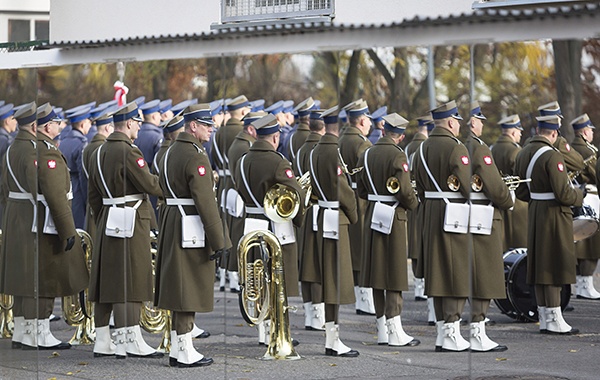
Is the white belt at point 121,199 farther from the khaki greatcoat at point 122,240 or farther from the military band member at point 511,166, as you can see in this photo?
the military band member at point 511,166

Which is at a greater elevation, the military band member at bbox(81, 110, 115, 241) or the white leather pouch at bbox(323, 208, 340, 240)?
the military band member at bbox(81, 110, 115, 241)

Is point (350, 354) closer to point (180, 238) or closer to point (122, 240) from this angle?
point (180, 238)

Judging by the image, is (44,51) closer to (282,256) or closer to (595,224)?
(282,256)

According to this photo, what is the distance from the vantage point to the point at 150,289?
10.1 m

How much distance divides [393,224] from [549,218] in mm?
1049

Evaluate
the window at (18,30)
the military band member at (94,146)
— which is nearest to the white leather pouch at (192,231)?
the military band member at (94,146)

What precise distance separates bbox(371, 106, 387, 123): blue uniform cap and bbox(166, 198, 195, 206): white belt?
1585mm

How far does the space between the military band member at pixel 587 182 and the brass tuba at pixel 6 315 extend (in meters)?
4.59

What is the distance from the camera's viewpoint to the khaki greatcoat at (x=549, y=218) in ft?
27.0

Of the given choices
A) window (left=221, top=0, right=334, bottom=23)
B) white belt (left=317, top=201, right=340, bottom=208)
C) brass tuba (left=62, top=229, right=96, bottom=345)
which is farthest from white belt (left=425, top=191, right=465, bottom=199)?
window (left=221, top=0, right=334, bottom=23)

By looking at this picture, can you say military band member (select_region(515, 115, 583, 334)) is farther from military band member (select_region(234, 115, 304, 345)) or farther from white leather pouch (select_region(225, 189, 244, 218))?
white leather pouch (select_region(225, 189, 244, 218))

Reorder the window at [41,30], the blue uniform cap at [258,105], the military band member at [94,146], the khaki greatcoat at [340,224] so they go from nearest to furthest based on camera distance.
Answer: the khaki greatcoat at [340,224] → the blue uniform cap at [258,105] → the military band member at [94,146] → the window at [41,30]

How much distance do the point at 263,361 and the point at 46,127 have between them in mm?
2619

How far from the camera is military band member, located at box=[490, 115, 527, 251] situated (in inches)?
325
